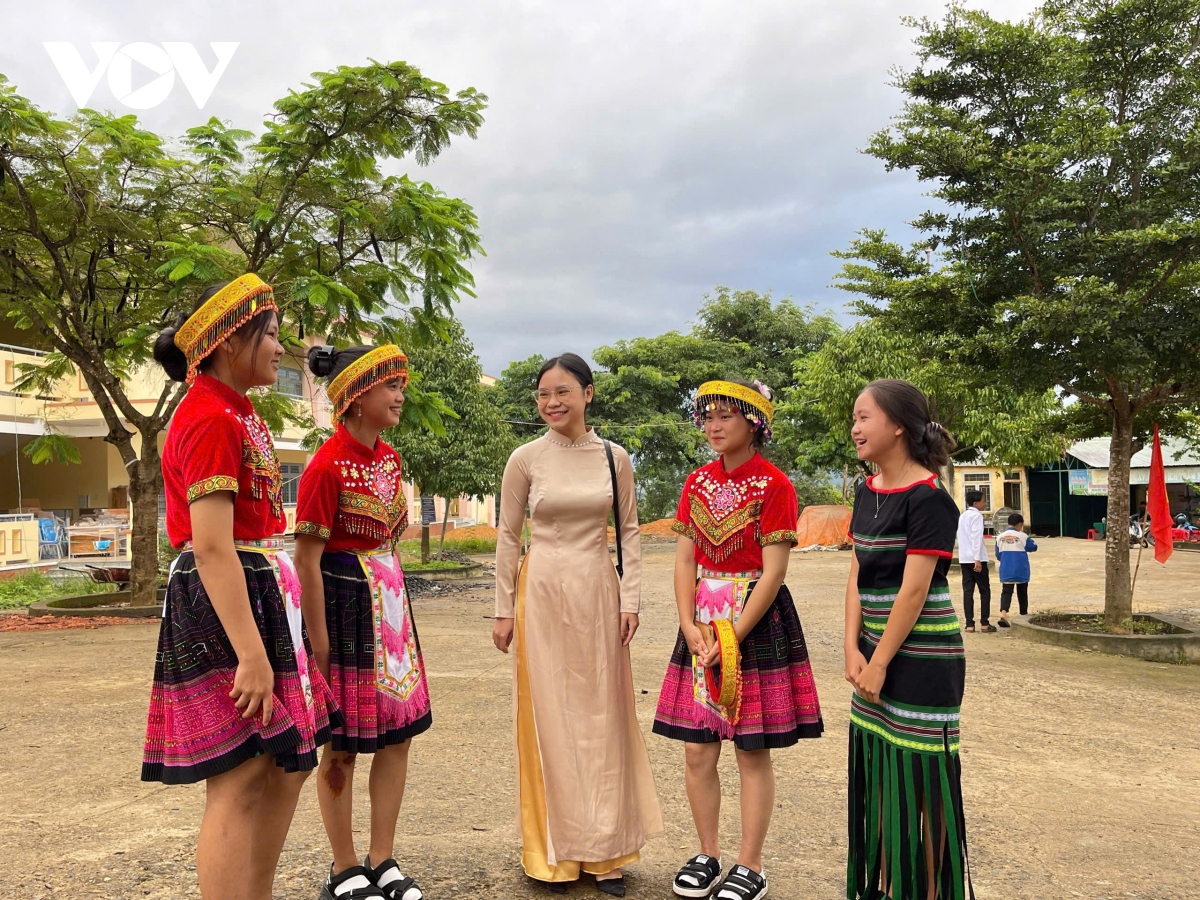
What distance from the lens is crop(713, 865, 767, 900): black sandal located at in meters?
2.90

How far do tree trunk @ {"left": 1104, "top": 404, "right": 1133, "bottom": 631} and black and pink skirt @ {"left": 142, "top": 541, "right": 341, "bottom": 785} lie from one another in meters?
9.18

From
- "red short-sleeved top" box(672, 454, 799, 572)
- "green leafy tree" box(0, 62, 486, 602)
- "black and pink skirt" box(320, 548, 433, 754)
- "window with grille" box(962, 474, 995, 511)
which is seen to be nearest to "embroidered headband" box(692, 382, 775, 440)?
"red short-sleeved top" box(672, 454, 799, 572)

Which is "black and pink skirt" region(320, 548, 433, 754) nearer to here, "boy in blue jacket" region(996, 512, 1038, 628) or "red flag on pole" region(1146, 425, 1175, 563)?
"boy in blue jacket" region(996, 512, 1038, 628)

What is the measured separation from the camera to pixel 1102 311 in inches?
321

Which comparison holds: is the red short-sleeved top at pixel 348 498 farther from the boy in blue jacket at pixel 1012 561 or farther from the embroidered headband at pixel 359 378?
the boy in blue jacket at pixel 1012 561

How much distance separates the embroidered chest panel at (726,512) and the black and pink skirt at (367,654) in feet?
3.57

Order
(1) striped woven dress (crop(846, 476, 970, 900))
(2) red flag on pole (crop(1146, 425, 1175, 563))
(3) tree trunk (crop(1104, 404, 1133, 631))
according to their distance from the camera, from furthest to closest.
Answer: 1. (2) red flag on pole (crop(1146, 425, 1175, 563))
2. (3) tree trunk (crop(1104, 404, 1133, 631))
3. (1) striped woven dress (crop(846, 476, 970, 900))

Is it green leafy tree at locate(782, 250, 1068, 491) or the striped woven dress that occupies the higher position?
green leafy tree at locate(782, 250, 1068, 491)

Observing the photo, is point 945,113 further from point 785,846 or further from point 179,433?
point 179,433

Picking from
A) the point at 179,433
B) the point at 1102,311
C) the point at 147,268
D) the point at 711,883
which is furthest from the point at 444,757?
the point at 147,268

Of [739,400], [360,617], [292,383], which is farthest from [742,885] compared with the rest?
[292,383]

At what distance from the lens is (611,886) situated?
309cm

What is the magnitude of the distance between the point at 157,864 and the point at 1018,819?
3463mm

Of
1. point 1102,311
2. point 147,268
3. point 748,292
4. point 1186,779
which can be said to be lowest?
point 1186,779
